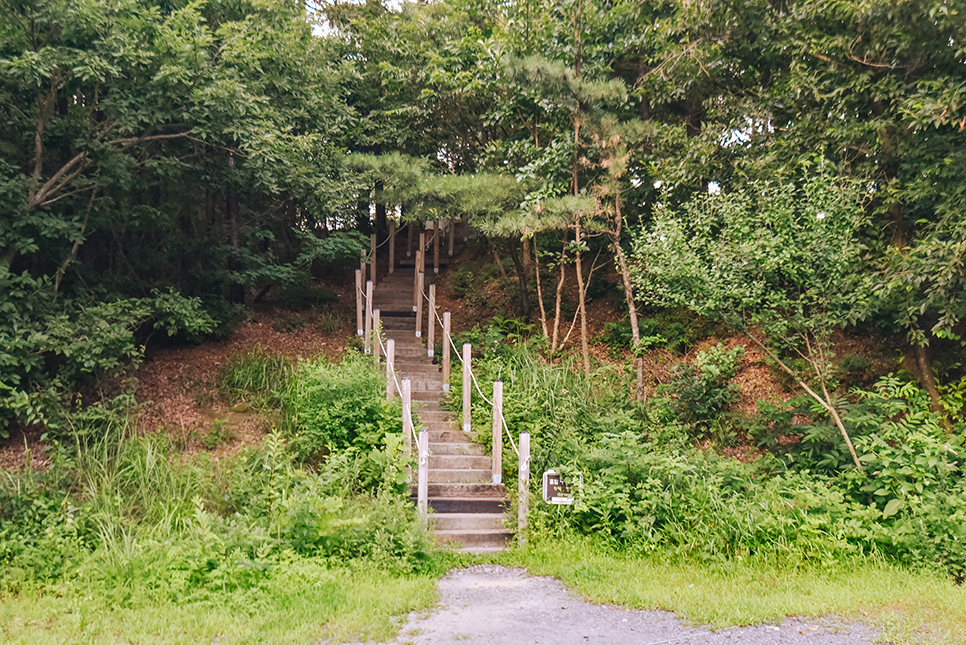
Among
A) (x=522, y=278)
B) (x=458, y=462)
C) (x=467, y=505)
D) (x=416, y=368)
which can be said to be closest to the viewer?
(x=467, y=505)

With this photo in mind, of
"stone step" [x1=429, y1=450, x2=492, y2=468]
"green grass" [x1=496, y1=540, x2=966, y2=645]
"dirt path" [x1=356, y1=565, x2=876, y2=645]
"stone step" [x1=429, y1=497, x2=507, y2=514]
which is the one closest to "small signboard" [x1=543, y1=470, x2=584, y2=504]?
"green grass" [x1=496, y1=540, x2=966, y2=645]

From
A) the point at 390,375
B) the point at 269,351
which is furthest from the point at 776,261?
the point at 269,351

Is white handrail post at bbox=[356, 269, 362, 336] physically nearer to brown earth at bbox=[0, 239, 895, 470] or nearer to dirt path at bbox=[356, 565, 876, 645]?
brown earth at bbox=[0, 239, 895, 470]

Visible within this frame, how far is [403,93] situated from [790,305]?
910 cm

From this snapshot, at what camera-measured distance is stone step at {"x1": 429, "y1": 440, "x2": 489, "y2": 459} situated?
9430 mm

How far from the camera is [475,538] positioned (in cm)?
801

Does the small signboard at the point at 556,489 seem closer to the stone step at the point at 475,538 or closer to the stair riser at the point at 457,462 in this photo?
the stone step at the point at 475,538

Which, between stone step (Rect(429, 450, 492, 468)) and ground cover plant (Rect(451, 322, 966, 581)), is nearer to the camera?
ground cover plant (Rect(451, 322, 966, 581))

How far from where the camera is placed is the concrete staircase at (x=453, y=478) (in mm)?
8039

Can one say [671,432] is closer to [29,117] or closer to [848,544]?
[848,544]

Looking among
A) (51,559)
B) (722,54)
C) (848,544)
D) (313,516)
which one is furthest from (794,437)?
(51,559)

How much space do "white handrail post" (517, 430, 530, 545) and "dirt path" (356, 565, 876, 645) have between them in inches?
59.3

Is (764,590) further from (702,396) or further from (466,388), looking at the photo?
(466,388)

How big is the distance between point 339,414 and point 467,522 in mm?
2479
